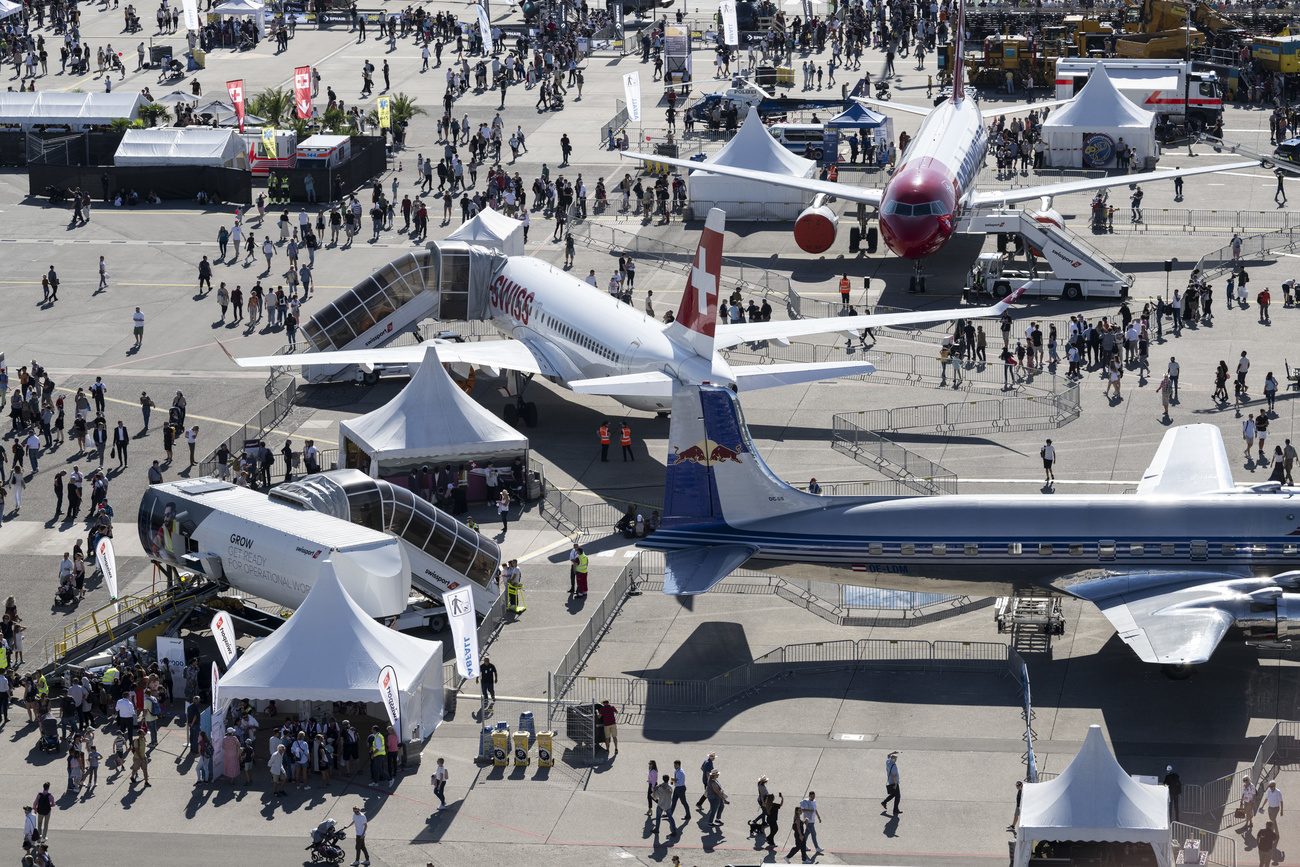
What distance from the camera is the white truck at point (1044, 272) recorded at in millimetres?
75750

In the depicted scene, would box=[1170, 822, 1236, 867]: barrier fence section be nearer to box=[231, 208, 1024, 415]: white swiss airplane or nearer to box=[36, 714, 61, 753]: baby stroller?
box=[231, 208, 1024, 415]: white swiss airplane

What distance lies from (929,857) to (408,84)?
3534 inches

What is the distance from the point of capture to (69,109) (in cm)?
10288

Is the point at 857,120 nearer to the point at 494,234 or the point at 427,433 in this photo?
the point at 494,234

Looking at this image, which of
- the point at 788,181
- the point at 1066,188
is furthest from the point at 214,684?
the point at 1066,188

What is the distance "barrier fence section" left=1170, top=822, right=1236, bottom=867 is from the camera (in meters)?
37.3

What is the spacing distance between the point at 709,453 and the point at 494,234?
30.2m

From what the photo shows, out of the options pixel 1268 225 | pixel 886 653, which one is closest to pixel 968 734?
pixel 886 653

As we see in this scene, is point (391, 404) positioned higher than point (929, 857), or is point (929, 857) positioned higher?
point (391, 404)

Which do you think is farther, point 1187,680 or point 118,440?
point 118,440

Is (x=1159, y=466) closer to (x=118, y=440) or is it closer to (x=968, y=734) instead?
(x=968, y=734)

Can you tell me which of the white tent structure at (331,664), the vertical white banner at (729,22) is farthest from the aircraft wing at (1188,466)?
the vertical white banner at (729,22)

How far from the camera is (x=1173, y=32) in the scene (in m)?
117

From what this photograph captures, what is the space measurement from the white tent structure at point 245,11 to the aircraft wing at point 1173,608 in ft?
333
